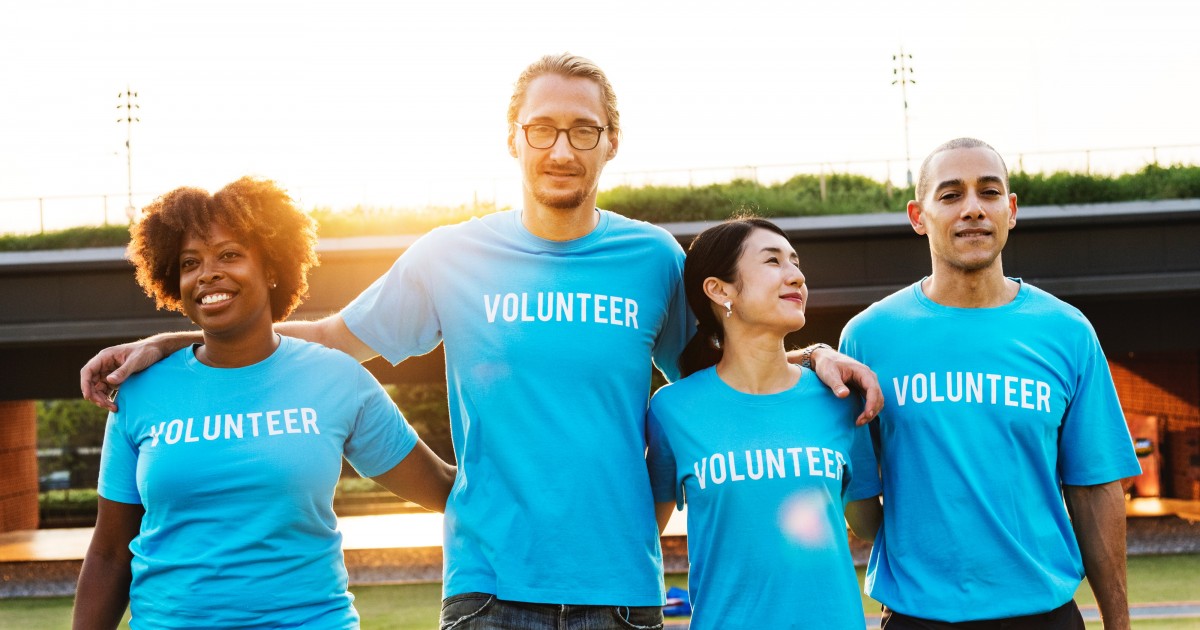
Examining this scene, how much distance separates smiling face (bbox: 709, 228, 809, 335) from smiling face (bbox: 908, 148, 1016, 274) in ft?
1.65

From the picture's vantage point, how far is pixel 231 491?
268cm

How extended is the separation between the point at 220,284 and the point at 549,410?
1067 millimetres

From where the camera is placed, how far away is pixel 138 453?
9.18 feet

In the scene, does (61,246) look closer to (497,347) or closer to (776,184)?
(776,184)

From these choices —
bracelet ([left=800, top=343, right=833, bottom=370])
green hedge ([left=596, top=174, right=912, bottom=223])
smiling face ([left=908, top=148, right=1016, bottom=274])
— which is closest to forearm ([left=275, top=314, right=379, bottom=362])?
bracelet ([left=800, top=343, right=833, bottom=370])

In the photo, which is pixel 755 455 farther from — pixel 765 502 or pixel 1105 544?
pixel 1105 544

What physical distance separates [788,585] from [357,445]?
4.68ft

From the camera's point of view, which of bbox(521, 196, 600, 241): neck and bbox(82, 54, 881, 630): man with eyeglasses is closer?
bbox(82, 54, 881, 630): man with eyeglasses

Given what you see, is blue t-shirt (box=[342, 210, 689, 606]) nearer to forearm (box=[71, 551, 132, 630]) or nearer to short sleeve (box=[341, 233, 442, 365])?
short sleeve (box=[341, 233, 442, 365])

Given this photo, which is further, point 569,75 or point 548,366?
point 569,75

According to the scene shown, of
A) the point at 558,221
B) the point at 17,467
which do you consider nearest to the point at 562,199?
the point at 558,221

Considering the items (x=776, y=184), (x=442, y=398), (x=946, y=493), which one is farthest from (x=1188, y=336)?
(x=442, y=398)

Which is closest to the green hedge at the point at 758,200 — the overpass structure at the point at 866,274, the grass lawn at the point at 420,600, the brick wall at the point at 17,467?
the overpass structure at the point at 866,274

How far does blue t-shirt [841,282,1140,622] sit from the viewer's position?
3096 millimetres
